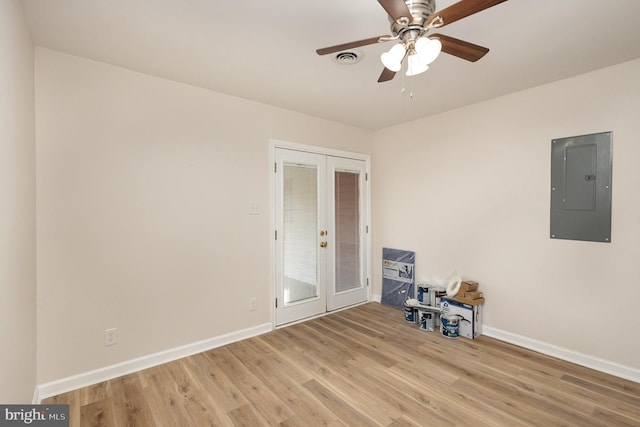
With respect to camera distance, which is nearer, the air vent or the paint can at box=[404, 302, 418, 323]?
the air vent

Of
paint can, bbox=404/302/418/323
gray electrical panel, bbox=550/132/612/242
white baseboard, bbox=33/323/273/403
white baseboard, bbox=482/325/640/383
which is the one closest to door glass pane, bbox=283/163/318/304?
white baseboard, bbox=33/323/273/403

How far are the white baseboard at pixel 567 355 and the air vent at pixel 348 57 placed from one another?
3.06m

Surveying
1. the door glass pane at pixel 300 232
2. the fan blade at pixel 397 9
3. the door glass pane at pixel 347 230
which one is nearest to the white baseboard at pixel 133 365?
the door glass pane at pixel 300 232

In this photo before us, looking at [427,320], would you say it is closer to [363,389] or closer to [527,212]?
[363,389]

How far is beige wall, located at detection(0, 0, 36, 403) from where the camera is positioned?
138 cm

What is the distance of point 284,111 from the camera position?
3.51 meters

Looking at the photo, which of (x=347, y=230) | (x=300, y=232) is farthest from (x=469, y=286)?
(x=300, y=232)

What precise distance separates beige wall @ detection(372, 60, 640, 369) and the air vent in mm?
1805

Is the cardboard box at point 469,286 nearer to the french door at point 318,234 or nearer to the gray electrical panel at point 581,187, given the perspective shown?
the gray electrical panel at point 581,187

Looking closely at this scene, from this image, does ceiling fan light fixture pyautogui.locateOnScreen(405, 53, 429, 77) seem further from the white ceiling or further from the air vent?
the air vent

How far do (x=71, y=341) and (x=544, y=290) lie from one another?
13.7ft

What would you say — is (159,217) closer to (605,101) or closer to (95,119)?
(95,119)

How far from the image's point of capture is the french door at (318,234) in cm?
352

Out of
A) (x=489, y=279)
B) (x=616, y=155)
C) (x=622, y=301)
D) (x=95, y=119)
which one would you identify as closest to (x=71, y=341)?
(x=95, y=119)
